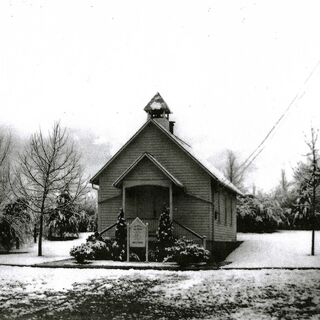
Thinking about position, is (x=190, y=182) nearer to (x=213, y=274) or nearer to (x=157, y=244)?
(x=157, y=244)

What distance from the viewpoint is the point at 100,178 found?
86.9 feet

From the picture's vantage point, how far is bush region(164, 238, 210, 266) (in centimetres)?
1955

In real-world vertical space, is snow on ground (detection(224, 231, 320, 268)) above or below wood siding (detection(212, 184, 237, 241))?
below

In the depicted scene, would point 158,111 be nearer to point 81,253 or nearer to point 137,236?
point 137,236

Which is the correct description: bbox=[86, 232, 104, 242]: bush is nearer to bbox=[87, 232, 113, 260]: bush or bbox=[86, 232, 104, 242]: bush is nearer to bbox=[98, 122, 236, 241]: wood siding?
bbox=[87, 232, 113, 260]: bush

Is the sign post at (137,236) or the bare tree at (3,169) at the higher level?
the bare tree at (3,169)

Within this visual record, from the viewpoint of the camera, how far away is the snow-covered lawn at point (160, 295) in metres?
Answer: 10.2

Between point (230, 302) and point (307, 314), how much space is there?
1.98 meters

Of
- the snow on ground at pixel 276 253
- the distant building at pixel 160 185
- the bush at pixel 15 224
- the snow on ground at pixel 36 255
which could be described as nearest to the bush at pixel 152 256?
the distant building at pixel 160 185

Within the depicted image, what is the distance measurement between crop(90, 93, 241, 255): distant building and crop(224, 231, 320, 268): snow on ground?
1578 millimetres

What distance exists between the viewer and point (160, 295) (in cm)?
1251

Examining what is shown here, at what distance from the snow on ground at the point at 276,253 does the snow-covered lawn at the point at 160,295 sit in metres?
A: 3.80

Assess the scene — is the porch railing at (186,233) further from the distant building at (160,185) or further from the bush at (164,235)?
the bush at (164,235)

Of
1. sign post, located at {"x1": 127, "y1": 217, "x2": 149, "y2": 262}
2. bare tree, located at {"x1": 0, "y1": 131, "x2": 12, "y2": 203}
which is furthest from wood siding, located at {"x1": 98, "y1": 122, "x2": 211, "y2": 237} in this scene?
bare tree, located at {"x1": 0, "y1": 131, "x2": 12, "y2": 203}
